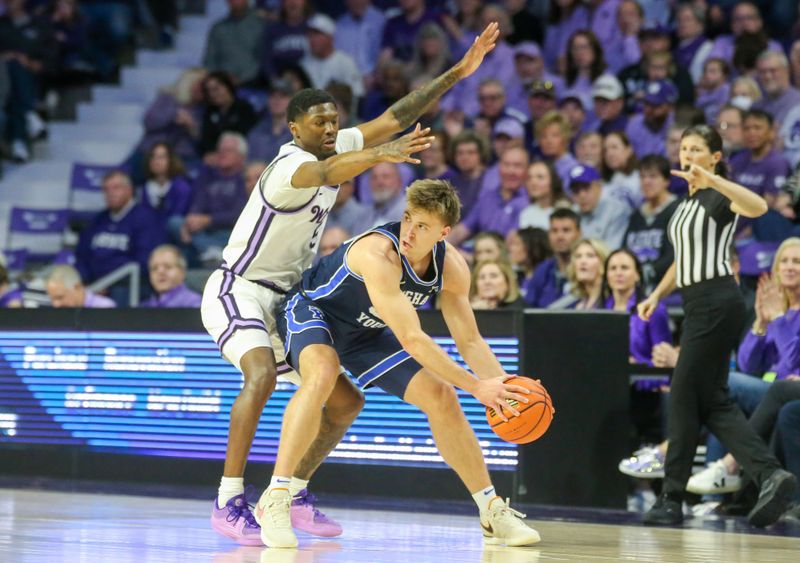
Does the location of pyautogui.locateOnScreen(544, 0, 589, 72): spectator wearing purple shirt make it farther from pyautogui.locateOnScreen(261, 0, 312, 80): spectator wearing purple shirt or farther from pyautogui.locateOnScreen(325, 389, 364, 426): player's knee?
pyautogui.locateOnScreen(325, 389, 364, 426): player's knee

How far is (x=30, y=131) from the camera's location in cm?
1434

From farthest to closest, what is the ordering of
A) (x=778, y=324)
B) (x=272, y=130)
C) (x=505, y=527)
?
(x=272, y=130), (x=778, y=324), (x=505, y=527)

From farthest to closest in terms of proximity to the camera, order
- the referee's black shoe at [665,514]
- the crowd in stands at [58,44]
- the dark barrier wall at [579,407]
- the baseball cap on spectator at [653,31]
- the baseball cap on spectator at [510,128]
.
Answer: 1. the crowd in stands at [58,44]
2. the baseball cap on spectator at [653,31]
3. the baseball cap on spectator at [510,128]
4. the dark barrier wall at [579,407]
5. the referee's black shoe at [665,514]

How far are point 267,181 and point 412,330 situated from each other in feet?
3.42

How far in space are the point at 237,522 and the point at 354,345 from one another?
932 mm

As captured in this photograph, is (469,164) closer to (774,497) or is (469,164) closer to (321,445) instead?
(774,497)

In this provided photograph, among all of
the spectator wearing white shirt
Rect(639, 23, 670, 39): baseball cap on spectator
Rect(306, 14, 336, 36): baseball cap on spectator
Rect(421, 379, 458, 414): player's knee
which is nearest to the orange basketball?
Rect(421, 379, 458, 414): player's knee

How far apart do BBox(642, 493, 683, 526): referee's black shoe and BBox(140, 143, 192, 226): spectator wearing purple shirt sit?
6520 millimetres

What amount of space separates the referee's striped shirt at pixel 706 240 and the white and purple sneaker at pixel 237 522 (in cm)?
267

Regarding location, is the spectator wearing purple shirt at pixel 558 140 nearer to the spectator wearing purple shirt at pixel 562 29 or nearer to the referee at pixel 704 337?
the spectator wearing purple shirt at pixel 562 29

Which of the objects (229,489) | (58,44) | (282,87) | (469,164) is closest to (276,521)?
(229,489)

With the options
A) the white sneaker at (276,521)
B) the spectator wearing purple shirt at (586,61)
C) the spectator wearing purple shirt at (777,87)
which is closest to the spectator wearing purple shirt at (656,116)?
the spectator wearing purple shirt at (777,87)

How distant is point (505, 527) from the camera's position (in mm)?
5613

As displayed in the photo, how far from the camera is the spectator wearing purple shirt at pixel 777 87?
411 inches
